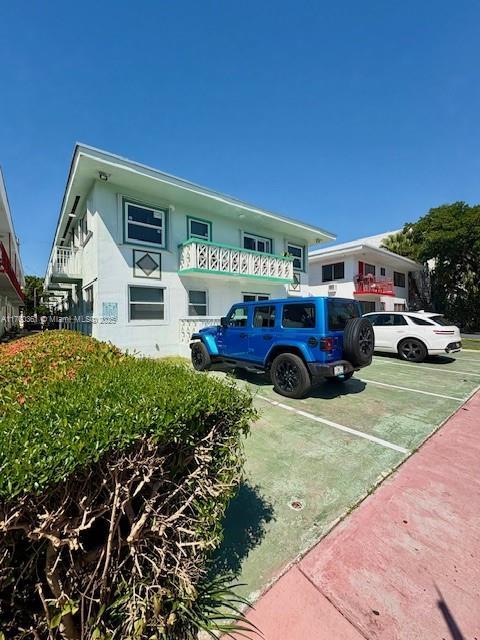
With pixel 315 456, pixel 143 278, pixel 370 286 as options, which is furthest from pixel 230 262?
pixel 370 286

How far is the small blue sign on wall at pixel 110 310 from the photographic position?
30.7ft

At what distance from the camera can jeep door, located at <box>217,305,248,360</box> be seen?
7.06m

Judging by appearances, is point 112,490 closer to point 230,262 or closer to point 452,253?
point 230,262

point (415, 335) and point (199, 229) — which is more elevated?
point (199, 229)

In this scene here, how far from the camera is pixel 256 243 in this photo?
14000 millimetres

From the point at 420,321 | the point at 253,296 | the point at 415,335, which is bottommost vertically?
the point at 415,335

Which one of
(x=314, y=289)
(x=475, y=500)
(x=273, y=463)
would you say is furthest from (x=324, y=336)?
(x=314, y=289)

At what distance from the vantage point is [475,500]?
109 inches

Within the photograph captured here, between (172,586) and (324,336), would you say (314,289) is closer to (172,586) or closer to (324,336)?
(324,336)

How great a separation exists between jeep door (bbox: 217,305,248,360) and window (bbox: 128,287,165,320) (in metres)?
3.94

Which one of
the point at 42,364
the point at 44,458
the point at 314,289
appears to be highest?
the point at 314,289

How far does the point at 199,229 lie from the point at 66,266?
589cm

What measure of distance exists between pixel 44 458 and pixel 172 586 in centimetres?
117

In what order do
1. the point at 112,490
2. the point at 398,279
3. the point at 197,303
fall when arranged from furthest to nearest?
the point at 398,279 < the point at 197,303 < the point at 112,490
